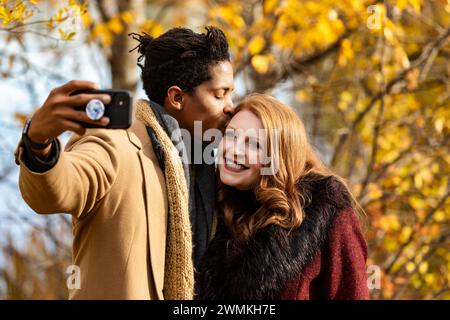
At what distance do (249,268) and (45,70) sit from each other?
3949 millimetres

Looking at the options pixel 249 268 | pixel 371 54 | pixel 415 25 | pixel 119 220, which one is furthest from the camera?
pixel 415 25

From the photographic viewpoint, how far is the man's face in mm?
3170

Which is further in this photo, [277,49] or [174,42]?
[277,49]

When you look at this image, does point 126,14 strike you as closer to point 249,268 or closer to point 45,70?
point 45,70

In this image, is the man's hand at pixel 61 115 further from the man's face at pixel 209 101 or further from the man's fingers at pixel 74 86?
the man's face at pixel 209 101

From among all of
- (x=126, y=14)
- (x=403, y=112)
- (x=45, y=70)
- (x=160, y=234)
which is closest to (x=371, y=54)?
(x=403, y=112)

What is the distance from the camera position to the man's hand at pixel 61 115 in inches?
91.4

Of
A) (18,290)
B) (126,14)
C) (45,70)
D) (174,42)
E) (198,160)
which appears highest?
(126,14)

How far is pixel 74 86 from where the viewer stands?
2.37 m

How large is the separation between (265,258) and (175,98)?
647 mm

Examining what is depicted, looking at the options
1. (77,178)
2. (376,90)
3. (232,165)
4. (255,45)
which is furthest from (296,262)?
(376,90)

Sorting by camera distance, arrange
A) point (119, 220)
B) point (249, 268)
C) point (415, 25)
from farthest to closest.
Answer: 1. point (415, 25)
2. point (249, 268)
3. point (119, 220)

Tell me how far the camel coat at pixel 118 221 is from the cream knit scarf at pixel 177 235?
0.03 metres

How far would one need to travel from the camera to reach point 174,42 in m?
3.15
